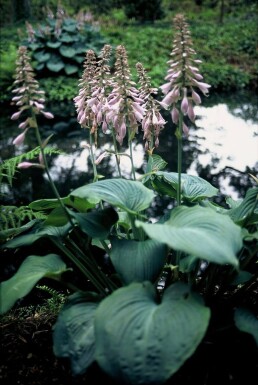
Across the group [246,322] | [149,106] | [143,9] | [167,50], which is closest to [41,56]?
[167,50]

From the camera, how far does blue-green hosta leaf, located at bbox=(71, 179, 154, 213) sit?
1880mm

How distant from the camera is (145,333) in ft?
4.73

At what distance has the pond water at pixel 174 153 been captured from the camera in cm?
539

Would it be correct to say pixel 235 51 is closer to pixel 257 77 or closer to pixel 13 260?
pixel 257 77

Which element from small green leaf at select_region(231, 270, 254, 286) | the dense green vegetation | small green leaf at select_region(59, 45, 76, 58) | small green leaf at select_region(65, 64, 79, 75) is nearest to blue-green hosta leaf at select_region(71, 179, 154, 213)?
small green leaf at select_region(231, 270, 254, 286)

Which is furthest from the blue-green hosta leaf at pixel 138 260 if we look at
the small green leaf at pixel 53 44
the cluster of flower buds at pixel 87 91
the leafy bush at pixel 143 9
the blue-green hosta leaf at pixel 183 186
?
the leafy bush at pixel 143 9

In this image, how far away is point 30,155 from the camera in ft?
9.75

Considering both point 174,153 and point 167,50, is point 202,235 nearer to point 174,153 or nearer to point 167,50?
point 174,153

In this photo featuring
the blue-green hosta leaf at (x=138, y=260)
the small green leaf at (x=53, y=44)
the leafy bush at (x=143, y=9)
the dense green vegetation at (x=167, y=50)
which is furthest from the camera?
the leafy bush at (x=143, y=9)

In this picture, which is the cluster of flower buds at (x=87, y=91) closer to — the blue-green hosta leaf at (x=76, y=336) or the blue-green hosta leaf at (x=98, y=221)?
the blue-green hosta leaf at (x=98, y=221)

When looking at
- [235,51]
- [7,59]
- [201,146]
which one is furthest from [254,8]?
[201,146]

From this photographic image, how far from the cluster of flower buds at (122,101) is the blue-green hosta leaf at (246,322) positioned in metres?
1.11

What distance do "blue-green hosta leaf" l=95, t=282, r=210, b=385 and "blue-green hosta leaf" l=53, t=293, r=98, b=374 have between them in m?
0.16

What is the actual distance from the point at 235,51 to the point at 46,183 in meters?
10.3
